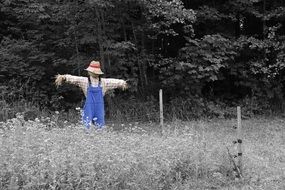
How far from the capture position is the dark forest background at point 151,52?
15695 millimetres

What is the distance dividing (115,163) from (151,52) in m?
11.4

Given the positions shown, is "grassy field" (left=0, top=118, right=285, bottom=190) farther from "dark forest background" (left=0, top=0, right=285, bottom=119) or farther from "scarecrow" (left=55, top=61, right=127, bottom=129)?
"dark forest background" (left=0, top=0, right=285, bottom=119)

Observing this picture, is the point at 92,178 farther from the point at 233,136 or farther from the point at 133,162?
the point at 233,136

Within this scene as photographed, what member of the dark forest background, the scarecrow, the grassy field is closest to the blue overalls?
the scarecrow

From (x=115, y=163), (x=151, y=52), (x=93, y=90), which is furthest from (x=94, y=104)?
(x=151, y=52)

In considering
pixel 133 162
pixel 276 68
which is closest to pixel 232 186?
pixel 133 162

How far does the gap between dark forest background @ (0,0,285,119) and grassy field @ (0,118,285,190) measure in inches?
296

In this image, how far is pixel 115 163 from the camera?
22.0 feet

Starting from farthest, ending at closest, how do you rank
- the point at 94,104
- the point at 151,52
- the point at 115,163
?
1. the point at 151,52
2. the point at 94,104
3. the point at 115,163

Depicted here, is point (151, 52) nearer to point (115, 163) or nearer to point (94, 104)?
point (94, 104)

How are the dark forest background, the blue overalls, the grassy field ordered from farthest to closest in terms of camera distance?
1. the dark forest background
2. the blue overalls
3. the grassy field

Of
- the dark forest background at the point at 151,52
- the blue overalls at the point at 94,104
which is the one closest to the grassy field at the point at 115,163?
the blue overalls at the point at 94,104

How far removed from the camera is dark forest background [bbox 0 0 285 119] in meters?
15.7

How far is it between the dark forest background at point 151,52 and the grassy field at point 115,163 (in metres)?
7.52
